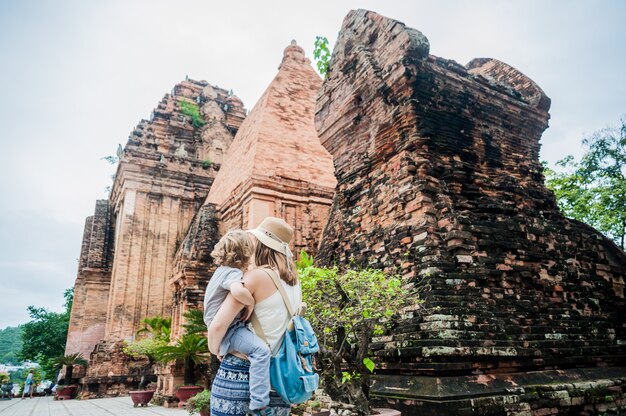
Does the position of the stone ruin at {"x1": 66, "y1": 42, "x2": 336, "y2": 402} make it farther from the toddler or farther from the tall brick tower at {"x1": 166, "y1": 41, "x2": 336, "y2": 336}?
the toddler

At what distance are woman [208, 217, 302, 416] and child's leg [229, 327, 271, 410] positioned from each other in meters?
0.06

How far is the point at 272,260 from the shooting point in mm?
2467

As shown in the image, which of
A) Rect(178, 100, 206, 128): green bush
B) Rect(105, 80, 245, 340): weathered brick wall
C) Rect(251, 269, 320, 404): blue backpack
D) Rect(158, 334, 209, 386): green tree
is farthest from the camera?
Rect(178, 100, 206, 128): green bush

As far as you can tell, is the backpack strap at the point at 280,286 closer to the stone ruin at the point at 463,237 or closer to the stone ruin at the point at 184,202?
the stone ruin at the point at 463,237

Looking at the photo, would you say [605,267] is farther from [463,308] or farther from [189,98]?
[189,98]

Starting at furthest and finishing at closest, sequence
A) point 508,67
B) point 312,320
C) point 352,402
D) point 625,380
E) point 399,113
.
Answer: point 508,67 < point 399,113 < point 625,380 < point 312,320 < point 352,402

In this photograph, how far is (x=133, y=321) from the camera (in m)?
16.5

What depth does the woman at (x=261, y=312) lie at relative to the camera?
220cm

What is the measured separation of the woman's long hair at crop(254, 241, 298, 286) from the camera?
247 cm

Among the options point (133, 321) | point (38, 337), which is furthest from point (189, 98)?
point (38, 337)

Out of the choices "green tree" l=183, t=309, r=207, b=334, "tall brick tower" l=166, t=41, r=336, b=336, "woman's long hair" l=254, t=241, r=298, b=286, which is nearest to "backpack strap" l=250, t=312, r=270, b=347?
"woman's long hair" l=254, t=241, r=298, b=286

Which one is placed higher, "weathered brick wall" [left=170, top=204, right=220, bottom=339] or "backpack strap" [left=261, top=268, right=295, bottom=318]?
"weathered brick wall" [left=170, top=204, right=220, bottom=339]

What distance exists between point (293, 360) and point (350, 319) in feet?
6.92

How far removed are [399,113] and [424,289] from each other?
8.15 ft
